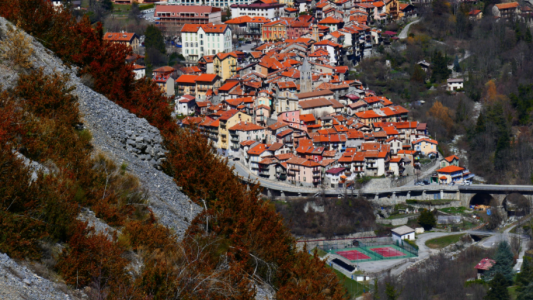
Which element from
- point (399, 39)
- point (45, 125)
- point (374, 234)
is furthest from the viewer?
point (399, 39)

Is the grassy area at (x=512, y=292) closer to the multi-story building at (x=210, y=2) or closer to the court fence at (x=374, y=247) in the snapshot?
the court fence at (x=374, y=247)

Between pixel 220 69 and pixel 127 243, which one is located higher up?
pixel 127 243

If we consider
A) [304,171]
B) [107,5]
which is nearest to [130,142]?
[304,171]

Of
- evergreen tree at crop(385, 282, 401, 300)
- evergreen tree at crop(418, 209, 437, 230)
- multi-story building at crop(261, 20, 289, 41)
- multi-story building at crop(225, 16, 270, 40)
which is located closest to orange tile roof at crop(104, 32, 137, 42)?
multi-story building at crop(225, 16, 270, 40)

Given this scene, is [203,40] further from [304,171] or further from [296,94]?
[304,171]

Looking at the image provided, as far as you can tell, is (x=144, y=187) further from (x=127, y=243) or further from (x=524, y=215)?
(x=524, y=215)

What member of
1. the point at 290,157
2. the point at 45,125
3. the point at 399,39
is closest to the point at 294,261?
the point at 45,125

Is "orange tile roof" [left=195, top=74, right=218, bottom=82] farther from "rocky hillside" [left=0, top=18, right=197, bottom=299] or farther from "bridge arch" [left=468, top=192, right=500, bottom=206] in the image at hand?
"rocky hillside" [left=0, top=18, right=197, bottom=299]
